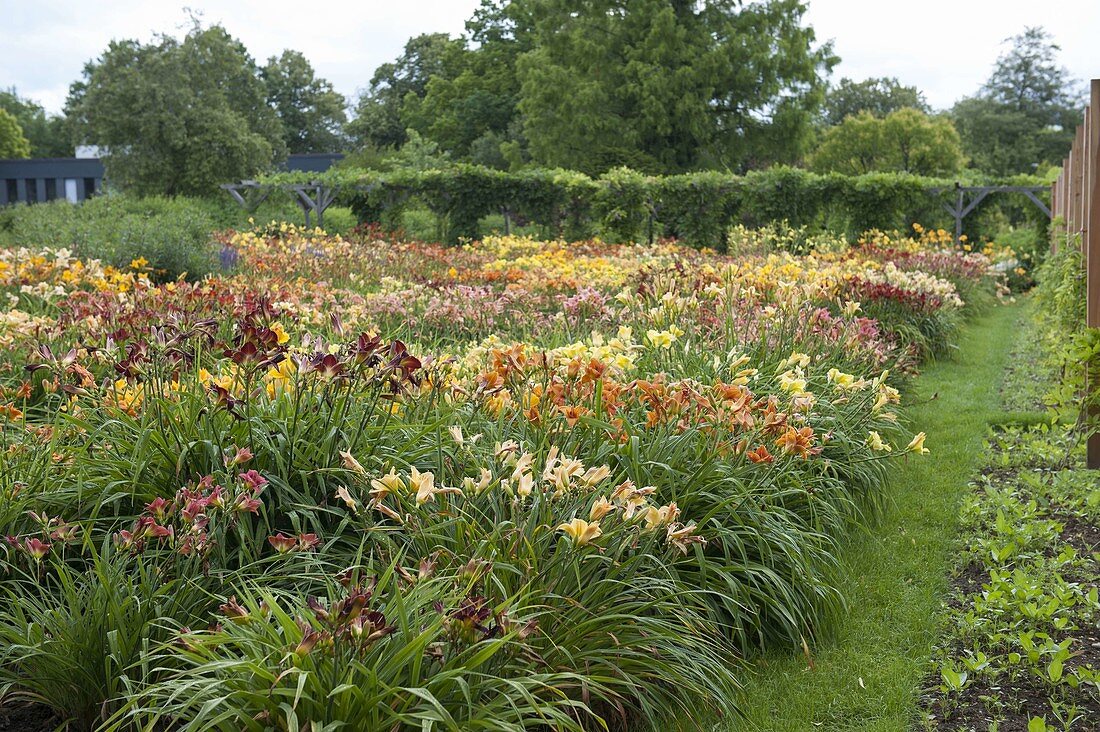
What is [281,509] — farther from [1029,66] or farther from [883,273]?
[1029,66]

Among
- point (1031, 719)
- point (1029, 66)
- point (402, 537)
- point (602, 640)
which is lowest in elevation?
point (1031, 719)

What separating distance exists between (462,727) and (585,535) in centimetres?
52

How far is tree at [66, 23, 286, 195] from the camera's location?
33.2 meters

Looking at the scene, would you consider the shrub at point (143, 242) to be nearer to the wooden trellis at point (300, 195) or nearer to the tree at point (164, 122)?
the wooden trellis at point (300, 195)

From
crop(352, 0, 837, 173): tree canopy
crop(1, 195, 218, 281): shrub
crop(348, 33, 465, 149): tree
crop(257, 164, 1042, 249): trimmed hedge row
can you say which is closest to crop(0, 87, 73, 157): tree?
crop(348, 33, 465, 149): tree

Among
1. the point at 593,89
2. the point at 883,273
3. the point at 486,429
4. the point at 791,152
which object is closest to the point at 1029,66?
the point at 791,152

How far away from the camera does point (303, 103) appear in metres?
62.1

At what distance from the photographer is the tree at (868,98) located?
2323 inches

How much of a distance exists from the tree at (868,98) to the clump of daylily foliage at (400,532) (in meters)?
59.3

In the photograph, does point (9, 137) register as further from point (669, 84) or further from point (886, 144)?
point (886, 144)

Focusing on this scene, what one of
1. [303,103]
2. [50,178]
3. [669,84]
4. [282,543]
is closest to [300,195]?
[669,84]

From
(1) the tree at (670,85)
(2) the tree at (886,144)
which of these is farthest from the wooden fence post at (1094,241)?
(2) the tree at (886,144)

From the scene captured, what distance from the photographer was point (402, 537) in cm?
283

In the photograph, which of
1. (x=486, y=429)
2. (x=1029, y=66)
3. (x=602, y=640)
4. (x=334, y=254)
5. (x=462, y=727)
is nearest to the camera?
(x=462, y=727)
